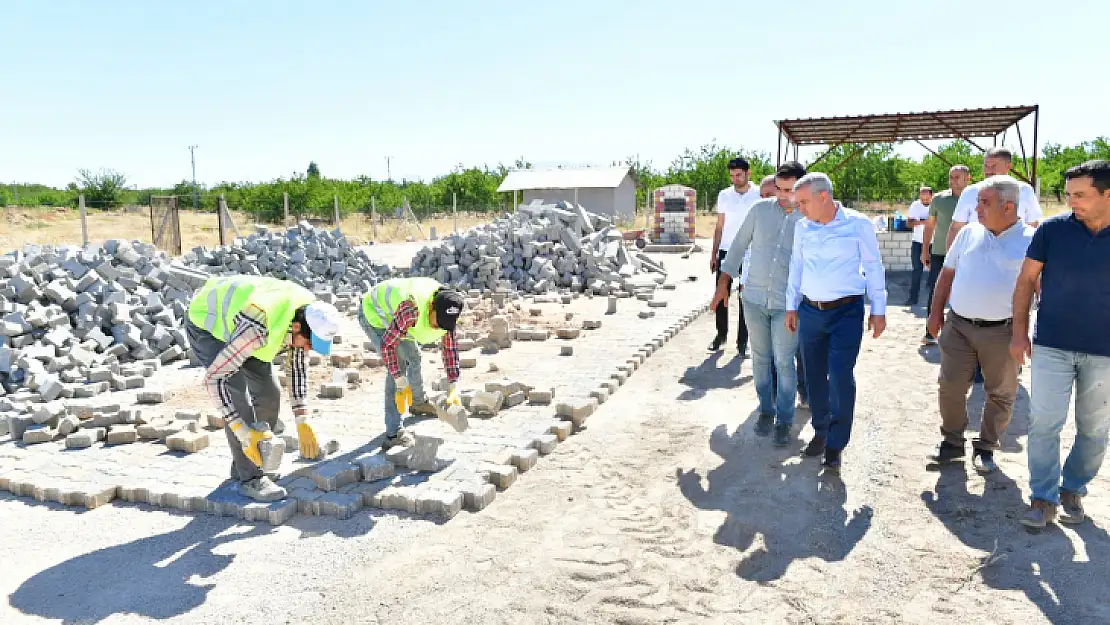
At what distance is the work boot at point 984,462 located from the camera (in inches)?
183

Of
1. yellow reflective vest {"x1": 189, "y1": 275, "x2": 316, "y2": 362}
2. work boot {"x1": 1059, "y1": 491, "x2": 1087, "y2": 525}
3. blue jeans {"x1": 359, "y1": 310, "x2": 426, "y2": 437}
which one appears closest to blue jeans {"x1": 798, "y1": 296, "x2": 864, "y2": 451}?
work boot {"x1": 1059, "y1": 491, "x2": 1087, "y2": 525}

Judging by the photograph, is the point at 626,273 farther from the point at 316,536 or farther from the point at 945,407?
the point at 316,536

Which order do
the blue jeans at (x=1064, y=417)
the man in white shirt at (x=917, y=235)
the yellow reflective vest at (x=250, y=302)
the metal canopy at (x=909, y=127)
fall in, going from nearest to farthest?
the blue jeans at (x=1064, y=417), the yellow reflective vest at (x=250, y=302), the man in white shirt at (x=917, y=235), the metal canopy at (x=909, y=127)

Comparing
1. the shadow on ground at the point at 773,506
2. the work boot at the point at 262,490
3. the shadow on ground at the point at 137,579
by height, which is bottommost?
the shadow on ground at the point at 137,579

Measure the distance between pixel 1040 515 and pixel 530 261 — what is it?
11.4 m

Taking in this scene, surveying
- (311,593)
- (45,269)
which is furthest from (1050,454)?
(45,269)

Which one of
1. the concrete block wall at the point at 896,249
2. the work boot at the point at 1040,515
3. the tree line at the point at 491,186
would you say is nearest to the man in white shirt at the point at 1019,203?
the work boot at the point at 1040,515

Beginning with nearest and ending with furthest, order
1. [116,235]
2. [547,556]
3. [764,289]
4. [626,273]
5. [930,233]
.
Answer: [547,556], [764,289], [930,233], [626,273], [116,235]

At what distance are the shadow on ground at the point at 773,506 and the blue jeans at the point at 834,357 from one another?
0.37 meters

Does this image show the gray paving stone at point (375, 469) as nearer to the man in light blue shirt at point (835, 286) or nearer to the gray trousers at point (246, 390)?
the gray trousers at point (246, 390)

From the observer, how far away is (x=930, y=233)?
28.1ft

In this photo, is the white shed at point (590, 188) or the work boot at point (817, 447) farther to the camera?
the white shed at point (590, 188)

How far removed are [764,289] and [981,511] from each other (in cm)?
196

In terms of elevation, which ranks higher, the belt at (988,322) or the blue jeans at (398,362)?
the belt at (988,322)
